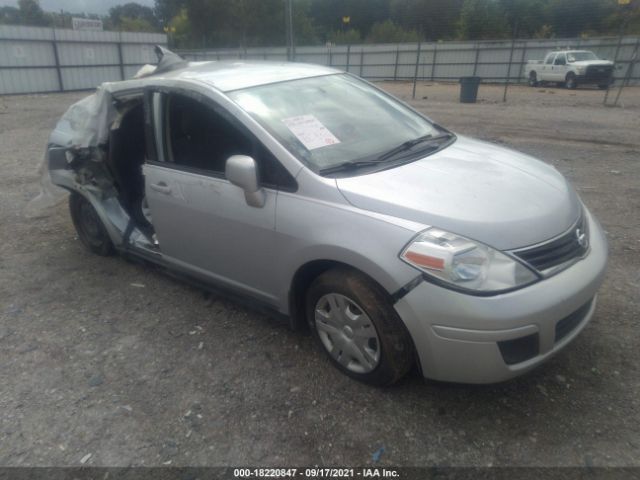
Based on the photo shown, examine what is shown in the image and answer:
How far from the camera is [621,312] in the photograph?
3.30 m

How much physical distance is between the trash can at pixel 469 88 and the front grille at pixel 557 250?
1542cm

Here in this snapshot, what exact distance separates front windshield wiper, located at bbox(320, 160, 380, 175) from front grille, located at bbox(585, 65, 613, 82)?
73.6ft

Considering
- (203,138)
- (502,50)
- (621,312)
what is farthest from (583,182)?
(502,50)

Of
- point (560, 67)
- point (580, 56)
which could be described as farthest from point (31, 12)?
point (580, 56)

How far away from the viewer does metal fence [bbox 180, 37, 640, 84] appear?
23.8m

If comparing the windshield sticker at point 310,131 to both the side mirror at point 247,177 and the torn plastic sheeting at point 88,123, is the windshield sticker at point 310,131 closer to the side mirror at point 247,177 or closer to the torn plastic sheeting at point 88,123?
the side mirror at point 247,177

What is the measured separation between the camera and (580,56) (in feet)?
71.8

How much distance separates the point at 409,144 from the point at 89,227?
3180 millimetres

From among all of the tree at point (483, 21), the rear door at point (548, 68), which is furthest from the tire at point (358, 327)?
the tree at point (483, 21)

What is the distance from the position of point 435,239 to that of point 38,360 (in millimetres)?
2623

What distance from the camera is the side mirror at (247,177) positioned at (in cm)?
267

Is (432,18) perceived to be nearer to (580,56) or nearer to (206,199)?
(580,56)

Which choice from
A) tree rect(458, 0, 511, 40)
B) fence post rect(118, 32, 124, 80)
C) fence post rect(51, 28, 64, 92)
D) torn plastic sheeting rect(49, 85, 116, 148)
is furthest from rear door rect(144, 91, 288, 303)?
tree rect(458, 0, 511, 40)

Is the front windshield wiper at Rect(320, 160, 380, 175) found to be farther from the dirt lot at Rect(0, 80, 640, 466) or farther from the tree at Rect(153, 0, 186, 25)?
the tree at Rect(153, 0, 186, 25)
